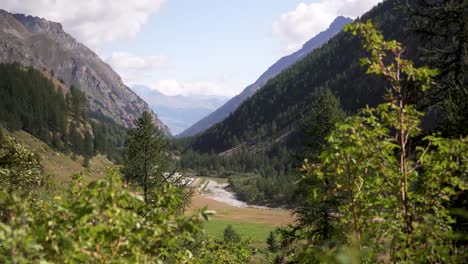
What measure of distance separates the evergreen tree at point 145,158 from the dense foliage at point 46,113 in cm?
8943

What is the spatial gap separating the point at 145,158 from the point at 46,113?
368 ft

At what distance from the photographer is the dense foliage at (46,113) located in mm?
111750

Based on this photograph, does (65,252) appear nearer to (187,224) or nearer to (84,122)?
(187,224)

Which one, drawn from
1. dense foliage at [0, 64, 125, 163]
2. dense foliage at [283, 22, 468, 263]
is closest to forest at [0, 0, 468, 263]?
dense foliage at [283, 22, 468, 263]

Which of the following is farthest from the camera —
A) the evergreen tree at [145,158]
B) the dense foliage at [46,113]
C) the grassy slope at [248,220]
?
the dense foliage at [46,113]

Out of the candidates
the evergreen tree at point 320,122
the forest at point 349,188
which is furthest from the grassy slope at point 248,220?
the forest at point 349,188

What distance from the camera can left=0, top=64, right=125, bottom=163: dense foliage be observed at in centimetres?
11175

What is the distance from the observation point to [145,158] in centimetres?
2372

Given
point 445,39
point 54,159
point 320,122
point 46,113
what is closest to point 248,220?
point 54,159

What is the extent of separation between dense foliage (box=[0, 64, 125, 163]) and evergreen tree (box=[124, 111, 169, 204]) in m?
89.4

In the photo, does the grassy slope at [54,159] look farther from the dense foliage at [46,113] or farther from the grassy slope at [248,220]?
the grassy slope at [248,220]

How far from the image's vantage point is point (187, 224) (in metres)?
4.11

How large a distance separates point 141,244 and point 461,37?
1262cm

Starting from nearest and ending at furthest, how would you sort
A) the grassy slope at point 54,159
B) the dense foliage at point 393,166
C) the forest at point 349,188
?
1. the forest at point 349,188
2. the dense foliage at point 393,166
3. the grassy slope at point 54,159
